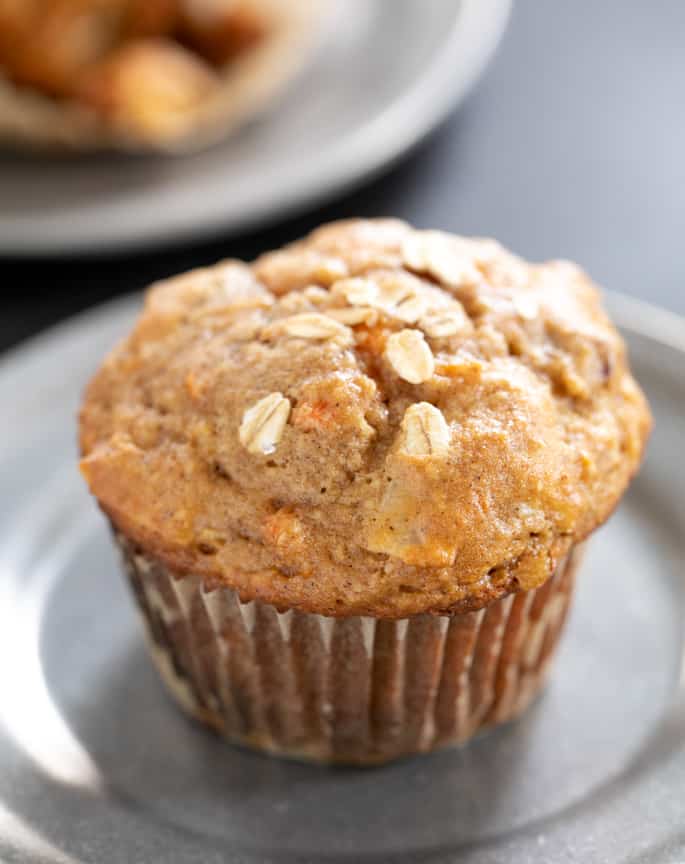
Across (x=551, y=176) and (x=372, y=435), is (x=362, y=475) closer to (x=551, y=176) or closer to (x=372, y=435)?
(x=372, y=435)

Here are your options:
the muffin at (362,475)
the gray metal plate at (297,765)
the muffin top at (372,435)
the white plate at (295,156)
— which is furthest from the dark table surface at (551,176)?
the muffin top at (372,435)

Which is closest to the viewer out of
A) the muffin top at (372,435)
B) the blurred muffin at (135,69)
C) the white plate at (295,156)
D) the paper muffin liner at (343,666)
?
the muffin top at (372,435)

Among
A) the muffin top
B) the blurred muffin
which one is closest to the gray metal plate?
the muffin top

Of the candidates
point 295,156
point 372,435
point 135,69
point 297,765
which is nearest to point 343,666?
point 297,765

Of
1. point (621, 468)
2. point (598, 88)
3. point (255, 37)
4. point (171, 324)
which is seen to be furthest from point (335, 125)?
point (621, 468)

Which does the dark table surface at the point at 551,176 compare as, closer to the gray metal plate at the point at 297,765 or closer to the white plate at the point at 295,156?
the white plate at the point at 295,156
